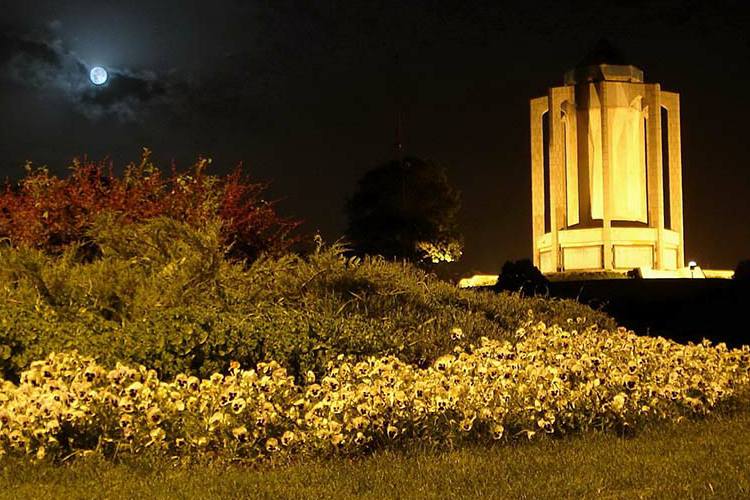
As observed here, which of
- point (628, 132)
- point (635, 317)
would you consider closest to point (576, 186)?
point (628, 132)

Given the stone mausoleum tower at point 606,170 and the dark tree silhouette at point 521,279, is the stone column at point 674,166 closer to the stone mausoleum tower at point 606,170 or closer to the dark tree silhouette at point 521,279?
the stone mausoleum tower at point 606,170

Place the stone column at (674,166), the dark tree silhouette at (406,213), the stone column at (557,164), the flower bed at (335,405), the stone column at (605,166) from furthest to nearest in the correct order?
the stone column at (674,166), the stone column at (557,164), the stone column at (605,166), the dark tree silhouette at (406,213), the flower bed at (335,405)

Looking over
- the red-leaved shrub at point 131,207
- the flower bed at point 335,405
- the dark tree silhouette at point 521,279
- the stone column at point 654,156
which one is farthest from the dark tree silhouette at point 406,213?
the flower bed at point 335,405

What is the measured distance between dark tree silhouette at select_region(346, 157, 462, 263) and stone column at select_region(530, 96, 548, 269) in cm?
672

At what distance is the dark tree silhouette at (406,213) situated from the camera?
3738 cm

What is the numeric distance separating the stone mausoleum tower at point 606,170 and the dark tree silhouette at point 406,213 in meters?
6.74

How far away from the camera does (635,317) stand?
22141 mm

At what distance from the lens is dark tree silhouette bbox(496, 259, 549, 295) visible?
22.5m

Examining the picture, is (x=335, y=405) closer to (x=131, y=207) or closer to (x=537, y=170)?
(x=131, y=207)

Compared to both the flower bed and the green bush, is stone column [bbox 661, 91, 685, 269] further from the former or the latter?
the flower bed

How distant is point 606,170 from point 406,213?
10.4 metres

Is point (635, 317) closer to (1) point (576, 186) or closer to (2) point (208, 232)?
(2) point (208, 232)

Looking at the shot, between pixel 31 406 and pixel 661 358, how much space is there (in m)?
5.13

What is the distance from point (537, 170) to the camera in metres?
44.3
